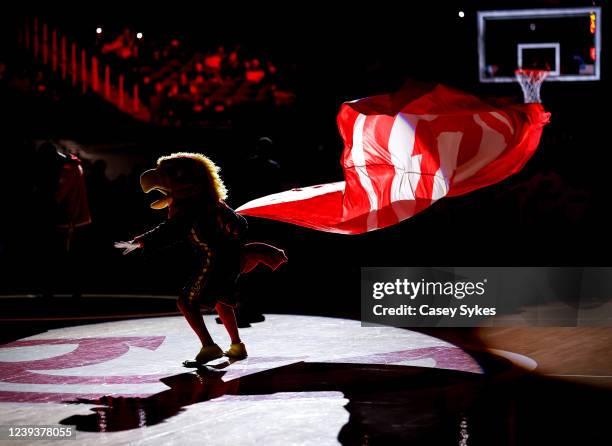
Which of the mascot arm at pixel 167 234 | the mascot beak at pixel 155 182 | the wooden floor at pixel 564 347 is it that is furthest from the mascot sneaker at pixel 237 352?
the wooden floor at pixel 564 347

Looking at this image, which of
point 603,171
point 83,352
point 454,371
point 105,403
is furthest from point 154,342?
point 603,171

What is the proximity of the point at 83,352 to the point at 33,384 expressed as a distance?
4.13 ft

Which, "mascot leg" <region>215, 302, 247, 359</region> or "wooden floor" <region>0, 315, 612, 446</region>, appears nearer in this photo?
"wooden floor" <region>0, 315, 612, 446</region>

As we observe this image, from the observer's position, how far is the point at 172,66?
70.4 ft

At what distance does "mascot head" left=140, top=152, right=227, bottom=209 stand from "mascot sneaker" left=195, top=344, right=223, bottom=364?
1.15 m

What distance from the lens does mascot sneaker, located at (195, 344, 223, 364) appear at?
6566 millimetres

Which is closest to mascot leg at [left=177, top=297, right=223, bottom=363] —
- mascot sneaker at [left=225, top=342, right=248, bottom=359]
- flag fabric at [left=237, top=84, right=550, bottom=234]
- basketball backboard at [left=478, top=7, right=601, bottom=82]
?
mascot sneaker at [left=225, top=342, right=248, bottom=359]

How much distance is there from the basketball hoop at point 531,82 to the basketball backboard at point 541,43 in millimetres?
872

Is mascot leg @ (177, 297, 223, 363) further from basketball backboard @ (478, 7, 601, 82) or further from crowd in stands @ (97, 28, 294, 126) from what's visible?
basketball backboard @ (478, 7, 601, 82)

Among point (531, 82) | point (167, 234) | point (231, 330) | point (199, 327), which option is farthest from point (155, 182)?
point (531, 82)

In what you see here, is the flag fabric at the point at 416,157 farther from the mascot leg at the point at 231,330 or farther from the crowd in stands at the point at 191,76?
the crowd in stands at the point at 191,76

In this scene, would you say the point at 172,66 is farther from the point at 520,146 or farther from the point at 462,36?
the point at 520,146

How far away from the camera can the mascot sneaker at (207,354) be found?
21.5ft

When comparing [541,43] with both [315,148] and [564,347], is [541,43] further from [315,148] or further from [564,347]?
[564,347]
